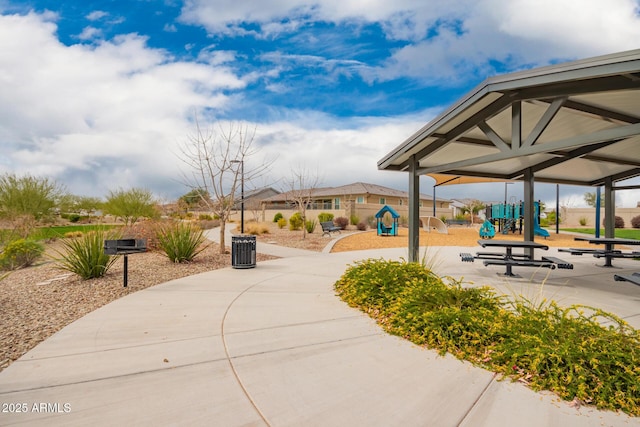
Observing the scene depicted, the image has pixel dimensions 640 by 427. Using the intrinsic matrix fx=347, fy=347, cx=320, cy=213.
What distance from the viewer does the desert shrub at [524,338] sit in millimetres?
2873

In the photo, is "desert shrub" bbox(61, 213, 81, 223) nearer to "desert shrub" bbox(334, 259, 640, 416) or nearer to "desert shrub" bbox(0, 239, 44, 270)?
"desert shrub" bbox(0, 239, 44, 270)

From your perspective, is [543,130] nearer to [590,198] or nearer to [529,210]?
[529,210]

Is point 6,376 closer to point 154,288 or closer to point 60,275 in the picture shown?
point 154,288

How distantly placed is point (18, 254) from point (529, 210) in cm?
1439

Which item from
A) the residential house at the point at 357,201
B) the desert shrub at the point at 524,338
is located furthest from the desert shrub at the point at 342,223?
the desert shrub at the point at 524,338

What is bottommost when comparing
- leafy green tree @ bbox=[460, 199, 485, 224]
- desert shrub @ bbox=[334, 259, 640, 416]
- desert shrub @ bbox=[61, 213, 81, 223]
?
desert shrub @ bbox=[334, 259, 640, 416]

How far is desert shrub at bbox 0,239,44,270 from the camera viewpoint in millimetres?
9812

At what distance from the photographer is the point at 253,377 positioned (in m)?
3.08

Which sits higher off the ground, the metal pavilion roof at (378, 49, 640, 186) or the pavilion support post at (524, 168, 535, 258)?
the metal pavilion roof at (378, 49, 640, 186)

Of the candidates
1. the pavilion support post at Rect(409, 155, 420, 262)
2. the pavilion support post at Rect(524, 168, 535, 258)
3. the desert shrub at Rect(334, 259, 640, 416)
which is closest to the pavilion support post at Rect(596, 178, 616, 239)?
the pavilion support post at Rect(524, 168, 535, 258)

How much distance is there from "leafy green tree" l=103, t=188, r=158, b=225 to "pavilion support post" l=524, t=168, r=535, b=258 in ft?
72.7

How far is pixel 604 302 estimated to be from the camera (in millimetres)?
5809

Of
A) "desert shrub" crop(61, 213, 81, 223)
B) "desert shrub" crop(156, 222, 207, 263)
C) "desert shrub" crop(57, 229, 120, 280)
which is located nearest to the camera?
"desert shrub" crop(57, 229, 120, 280)

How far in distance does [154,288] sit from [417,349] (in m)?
5.17
